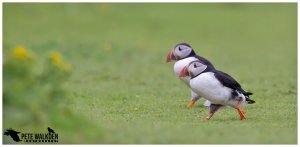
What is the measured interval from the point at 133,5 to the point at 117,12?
1088 mm

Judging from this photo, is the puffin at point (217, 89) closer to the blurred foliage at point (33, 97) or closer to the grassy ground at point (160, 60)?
the grassy ground at point (160, 60)

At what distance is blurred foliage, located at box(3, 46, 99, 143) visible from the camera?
6102mm

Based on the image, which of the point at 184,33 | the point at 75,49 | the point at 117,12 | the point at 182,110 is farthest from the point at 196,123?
the point at 117,12

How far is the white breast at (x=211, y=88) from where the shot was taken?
8188 mm

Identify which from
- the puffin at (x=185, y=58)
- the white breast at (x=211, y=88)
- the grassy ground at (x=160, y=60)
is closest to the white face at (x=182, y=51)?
the puffin at (x=185, y=58)

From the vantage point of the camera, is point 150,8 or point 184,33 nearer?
point 184,33

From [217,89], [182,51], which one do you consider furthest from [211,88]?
[182,51]

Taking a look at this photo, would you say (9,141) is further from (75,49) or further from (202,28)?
(202,28)

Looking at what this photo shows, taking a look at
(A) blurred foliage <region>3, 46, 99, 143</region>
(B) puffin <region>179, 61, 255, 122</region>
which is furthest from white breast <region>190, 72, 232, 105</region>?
(A) blurred foliage <region>3, 46, 99, 143</region>

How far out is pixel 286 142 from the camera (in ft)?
21.7

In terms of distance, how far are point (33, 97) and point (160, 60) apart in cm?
1081

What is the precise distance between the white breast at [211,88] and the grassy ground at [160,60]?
0.95 ft

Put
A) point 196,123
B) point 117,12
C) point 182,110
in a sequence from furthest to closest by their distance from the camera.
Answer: point 117,12 → point 182,110 → point 196,123

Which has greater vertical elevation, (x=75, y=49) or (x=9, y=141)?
(x=75, y=49)
